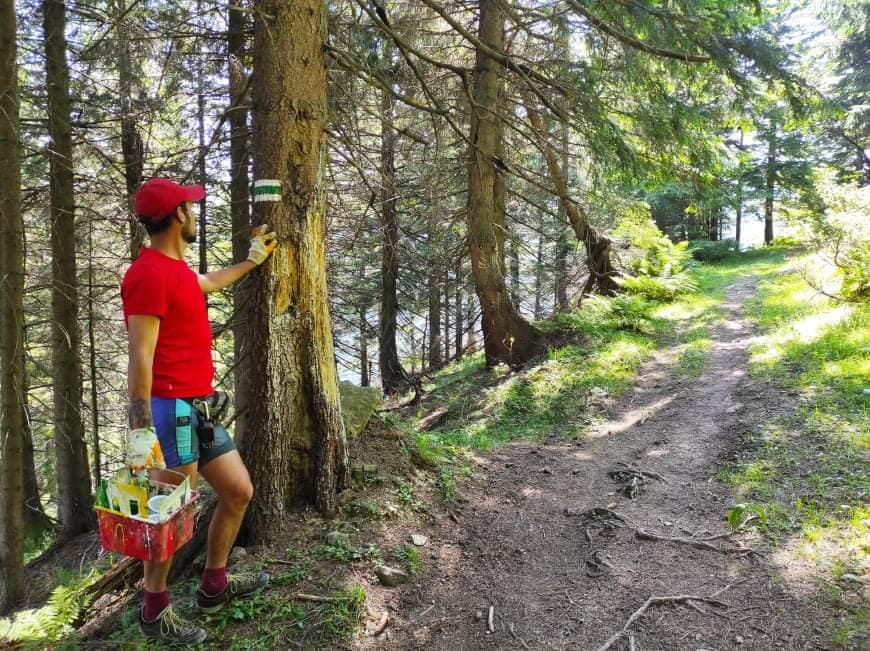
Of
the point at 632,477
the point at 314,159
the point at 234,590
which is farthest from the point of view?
the point at 632,477

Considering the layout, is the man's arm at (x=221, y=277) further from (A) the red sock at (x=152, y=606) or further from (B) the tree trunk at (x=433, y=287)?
(B) the tree trunk at (x=433, y=287)

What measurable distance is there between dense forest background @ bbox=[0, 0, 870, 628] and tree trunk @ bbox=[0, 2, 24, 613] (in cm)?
2

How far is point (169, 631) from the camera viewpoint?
2.86 m

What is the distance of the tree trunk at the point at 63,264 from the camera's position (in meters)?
6.39

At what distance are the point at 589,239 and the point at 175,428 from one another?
10.4m

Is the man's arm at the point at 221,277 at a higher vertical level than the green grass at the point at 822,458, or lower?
higher

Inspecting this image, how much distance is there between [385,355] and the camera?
44.5 ft

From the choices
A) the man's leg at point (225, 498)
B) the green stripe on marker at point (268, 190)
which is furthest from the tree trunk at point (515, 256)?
the man's leg at point (225, 498)

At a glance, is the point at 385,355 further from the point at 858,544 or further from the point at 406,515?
the point at 858,544

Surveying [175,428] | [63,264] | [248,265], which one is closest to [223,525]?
[175,428]

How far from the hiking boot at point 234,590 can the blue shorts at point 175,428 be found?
0.85m

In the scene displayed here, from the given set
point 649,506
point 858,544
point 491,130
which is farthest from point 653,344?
point 858,544

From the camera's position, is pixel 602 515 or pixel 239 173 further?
pixel 239 173

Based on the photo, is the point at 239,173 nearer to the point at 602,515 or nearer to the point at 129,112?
the point at 129,112
